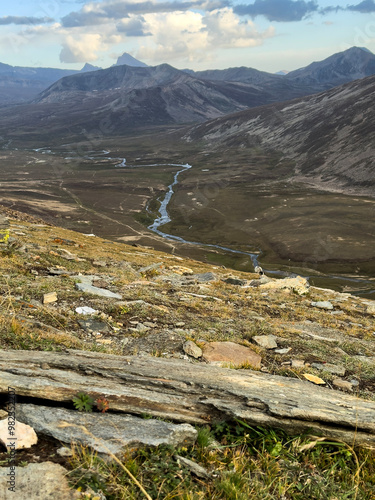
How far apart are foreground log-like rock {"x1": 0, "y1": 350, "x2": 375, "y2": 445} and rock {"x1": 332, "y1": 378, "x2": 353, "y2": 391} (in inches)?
115

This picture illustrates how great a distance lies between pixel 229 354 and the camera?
1201 cm

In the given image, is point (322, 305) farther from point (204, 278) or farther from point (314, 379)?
point (314, 379)

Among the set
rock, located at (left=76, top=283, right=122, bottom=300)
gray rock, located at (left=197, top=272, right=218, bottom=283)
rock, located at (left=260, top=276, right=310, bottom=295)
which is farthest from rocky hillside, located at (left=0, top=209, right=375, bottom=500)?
rock, located at (left=260, top=276, right=310, bottom=295)

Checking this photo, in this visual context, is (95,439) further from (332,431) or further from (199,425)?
(332,431)

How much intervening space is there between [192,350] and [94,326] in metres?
3.25

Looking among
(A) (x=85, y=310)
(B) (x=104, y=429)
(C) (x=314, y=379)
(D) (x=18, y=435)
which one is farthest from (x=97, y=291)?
(D) (x=18, y=435)

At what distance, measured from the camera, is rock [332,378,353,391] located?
10573 mm

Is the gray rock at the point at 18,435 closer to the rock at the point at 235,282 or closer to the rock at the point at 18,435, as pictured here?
the rock at the point at 18,435

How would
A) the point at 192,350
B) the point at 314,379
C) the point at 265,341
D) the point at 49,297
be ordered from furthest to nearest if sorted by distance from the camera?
the point at 265,341 → the point at 49,297 → the point at 192,350 → the point at 314,379

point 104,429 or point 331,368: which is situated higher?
point 104,429

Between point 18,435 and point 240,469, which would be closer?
point 18,435

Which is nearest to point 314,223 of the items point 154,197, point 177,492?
point 154,197

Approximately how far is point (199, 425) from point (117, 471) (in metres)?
1.84

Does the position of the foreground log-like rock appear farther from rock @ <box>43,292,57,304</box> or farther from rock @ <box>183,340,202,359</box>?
rock @ <box>43,292,57,304</box>
